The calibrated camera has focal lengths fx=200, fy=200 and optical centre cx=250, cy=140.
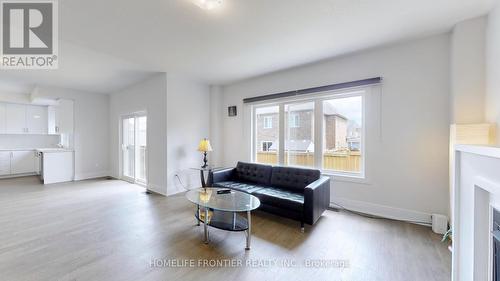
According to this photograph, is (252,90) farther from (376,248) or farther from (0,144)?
(0,144)

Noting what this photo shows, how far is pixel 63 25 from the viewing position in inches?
93.7

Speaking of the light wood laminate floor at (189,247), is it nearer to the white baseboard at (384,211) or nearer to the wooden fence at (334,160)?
the white baseboard at (384,211)

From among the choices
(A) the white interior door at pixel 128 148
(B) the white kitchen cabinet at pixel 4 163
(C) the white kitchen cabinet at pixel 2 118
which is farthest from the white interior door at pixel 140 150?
(C) the white kitchen cabinet at pixel 2 118

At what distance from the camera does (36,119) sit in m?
6.54

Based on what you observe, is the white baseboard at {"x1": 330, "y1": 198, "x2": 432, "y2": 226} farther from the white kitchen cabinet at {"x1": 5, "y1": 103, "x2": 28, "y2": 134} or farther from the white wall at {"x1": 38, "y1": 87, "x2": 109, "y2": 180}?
the white kitchen cabinet at {"x1": 5, "y1": 103, "x2": 28, "y2": 134}

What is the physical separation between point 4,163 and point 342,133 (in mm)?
9111

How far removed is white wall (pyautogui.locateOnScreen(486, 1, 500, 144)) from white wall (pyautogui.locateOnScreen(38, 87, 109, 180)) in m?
8.22

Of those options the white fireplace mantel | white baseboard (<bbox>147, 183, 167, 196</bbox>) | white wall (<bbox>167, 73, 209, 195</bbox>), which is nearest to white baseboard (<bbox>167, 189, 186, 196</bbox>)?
white wall (<bbox>167, 73, 209, 195</bbox>)

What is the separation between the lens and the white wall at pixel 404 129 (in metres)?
2.69

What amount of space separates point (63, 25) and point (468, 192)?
13.1ft

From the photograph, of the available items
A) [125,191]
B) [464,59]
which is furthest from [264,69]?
[125,191]

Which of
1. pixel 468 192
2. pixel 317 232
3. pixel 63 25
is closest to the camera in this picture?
pixel 468 192

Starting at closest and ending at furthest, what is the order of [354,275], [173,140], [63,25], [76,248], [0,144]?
[354,275] < [76,248] < [63,25] < [173,140] < [0,144]

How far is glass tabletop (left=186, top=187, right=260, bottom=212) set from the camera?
90.9 inches
